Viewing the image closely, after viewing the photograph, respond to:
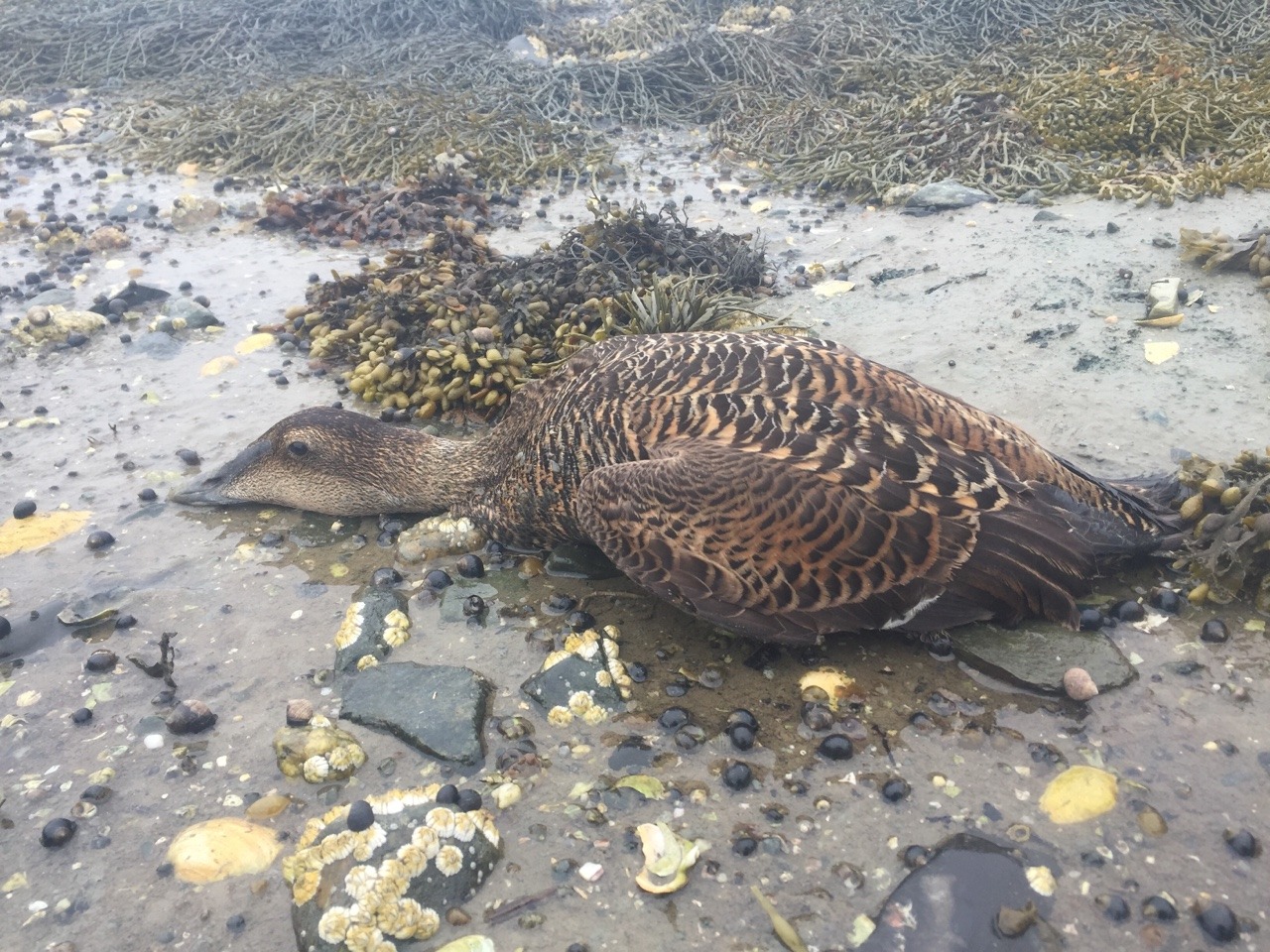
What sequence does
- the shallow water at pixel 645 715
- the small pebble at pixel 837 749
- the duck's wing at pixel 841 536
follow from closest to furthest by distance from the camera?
the shallow water at pixel 645 715, the small pebble at pixel 837 749, the duck's wing at pixel 841 536

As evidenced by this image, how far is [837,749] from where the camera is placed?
309 centimetres

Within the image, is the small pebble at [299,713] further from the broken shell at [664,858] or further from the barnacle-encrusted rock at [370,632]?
the broken shell at [664,858]

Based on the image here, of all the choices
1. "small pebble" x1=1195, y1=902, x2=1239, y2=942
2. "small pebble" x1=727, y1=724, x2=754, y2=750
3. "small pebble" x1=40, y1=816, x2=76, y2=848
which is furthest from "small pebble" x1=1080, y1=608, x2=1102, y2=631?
"small pebble" x1=40, y1=816, x2=76, y2=848

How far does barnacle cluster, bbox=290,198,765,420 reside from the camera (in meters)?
5.63

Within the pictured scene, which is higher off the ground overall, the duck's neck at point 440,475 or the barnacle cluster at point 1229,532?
the barnacle cluster at point 1229,532

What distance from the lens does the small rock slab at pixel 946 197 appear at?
24.9 feet

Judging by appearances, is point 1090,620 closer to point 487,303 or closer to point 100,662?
point 100,662

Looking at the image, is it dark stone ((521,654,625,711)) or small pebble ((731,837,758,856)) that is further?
dark stone ((521,654,625,711))

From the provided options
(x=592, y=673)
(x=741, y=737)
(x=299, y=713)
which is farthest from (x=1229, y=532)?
(x=299, y=713)

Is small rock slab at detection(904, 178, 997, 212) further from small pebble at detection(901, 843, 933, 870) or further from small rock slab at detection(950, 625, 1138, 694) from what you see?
small pebble at detection(901, 843, 933, 870)

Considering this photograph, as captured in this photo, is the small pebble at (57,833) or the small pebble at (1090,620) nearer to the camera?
the small pebble at (57,833)

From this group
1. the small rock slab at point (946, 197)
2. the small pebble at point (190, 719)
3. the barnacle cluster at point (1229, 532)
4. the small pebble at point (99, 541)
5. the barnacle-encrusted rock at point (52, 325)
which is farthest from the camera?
the small rock slab at point (946, 197)

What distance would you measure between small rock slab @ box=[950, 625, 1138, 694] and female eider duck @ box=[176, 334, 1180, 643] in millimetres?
86

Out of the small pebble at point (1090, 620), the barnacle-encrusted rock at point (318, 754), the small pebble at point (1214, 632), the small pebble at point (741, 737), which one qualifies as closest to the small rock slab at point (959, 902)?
the small pebble at point (741, 737)
